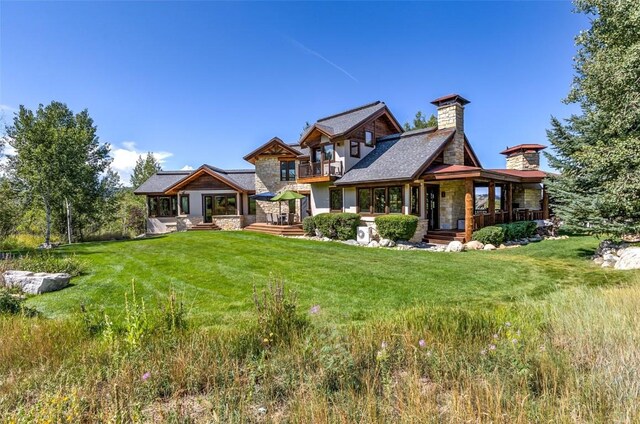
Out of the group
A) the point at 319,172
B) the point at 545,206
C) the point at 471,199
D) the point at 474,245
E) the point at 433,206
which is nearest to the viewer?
the point at 474,245

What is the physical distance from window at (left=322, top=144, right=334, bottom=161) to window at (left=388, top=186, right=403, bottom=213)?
564 centimetres

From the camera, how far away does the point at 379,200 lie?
18219 millimetres

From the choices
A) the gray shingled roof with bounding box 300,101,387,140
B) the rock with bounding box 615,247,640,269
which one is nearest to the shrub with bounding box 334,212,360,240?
the gray shingled roof with bounding box 300,101,387,140

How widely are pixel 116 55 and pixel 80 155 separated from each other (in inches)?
368

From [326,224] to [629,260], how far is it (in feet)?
42.4

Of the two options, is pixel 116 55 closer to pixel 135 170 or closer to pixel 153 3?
pixel 153 3

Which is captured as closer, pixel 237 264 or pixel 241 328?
pixel 241 328

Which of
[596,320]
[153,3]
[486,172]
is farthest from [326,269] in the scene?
[153,3]

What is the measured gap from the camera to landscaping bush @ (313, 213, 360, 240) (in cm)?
1755

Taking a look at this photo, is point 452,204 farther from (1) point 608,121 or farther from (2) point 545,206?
(2) point 545,206

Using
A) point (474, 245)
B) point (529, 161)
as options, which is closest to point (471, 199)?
point (474, 245)

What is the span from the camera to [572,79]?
1338 centimetres

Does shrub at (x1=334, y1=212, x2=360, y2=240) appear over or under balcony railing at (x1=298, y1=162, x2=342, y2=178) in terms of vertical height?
under

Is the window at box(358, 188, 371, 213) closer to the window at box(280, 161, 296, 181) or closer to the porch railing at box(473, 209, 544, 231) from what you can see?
the porch railing at box(473, 209, 544, 231)
